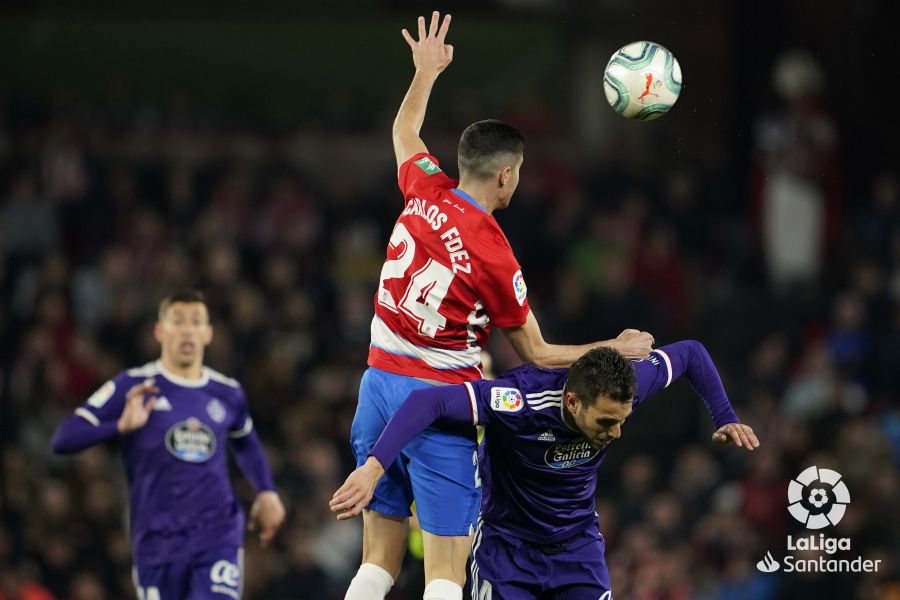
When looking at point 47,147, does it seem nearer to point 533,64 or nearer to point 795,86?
point 533,64

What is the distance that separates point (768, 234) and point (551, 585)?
10547mm

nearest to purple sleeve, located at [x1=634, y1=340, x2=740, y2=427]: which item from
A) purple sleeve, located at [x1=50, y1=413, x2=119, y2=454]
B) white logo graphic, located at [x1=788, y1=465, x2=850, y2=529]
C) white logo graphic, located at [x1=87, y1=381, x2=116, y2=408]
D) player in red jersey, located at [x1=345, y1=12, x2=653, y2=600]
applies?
player in red jersey, located at [x1=345, y1=12, x2=653, y2=600]

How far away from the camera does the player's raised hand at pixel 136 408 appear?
8.09 metres

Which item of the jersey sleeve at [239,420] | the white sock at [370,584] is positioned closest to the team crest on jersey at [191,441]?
the jersey sleeve at [239,420]

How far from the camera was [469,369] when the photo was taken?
7008mm

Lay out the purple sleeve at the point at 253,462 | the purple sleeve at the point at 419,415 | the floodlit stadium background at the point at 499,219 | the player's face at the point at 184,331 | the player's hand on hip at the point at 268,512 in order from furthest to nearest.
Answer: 1. the floodlit stadium background at the point at 499,219
2. the purple sleeve at the point at 253,462
3. the player's hand on hip at the point at 268,512
4. the player's face at the point at 184,331
5. the purple sleeve at the point at 419,415

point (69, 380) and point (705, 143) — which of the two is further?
point (705, 143)

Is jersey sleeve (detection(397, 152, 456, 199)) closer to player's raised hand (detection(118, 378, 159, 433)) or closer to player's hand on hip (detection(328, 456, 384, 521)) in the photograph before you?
player's hand on hip (detection(328, 456, 384, 521))

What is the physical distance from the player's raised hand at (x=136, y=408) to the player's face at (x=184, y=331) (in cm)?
25

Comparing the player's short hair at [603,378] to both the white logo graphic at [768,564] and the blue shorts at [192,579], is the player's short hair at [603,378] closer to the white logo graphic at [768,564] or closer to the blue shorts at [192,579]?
the blue shorts at [192,579]

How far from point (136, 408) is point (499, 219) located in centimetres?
854

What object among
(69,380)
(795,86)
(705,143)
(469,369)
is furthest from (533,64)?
(469,369)

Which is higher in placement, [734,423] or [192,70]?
[192,70]

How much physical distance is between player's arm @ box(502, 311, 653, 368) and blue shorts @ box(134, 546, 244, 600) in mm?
2512
